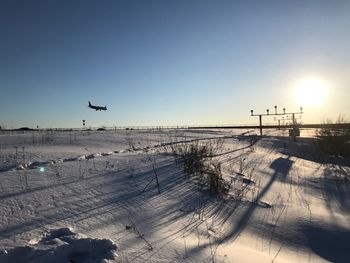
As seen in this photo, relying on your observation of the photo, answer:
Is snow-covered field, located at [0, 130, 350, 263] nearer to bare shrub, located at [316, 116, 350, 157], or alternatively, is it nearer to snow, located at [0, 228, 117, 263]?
snow, located at [0, 228, 117, 263]

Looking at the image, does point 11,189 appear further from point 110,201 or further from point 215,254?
point 215,254


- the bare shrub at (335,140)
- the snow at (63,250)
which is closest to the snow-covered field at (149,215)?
the snow at (63,250)

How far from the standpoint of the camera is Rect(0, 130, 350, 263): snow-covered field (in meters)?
3.08

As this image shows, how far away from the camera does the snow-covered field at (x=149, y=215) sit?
3.08 metres

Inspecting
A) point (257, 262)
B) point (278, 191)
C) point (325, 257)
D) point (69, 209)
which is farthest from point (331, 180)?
point (69, 209)

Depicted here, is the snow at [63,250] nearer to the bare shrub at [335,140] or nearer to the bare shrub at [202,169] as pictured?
the bare shrub at [202,169]

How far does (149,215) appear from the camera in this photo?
4.02m

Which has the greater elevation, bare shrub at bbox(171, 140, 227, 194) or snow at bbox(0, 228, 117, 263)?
bare shrub at bbox(171, 140, 227, 194)

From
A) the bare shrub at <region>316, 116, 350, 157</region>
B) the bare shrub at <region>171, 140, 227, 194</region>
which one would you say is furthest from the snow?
the bare shrub at <region>316, 116, 350, 157</region>

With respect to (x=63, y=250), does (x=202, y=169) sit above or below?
above

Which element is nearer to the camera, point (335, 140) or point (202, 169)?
point (202, 169)

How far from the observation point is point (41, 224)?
11.0 ft

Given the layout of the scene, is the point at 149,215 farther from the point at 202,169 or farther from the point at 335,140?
the point at 335,140

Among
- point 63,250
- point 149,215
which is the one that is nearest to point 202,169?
point 149,215
